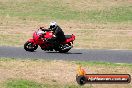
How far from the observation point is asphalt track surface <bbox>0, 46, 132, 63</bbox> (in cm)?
2331

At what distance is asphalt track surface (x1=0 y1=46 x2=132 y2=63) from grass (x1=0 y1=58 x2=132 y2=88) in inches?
52.4

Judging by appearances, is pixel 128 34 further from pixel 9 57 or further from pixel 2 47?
pixel 9 57

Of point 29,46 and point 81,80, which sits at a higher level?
point 29,46

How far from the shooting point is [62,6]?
4956 cm

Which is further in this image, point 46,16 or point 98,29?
point 46,16

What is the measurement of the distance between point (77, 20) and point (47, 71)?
23409 mm

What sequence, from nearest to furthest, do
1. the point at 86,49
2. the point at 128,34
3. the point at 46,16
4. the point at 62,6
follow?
the point at 86,49
the point at 128,34
the point at 46,16
the point at 62,6

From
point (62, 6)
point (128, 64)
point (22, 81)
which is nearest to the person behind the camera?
point (22, 81)

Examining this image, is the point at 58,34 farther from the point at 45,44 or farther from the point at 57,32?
the point at 45,44

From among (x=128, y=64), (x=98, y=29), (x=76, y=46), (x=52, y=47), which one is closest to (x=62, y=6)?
(x=98, y=29)

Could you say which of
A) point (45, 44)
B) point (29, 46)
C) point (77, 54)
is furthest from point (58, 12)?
point (77, 54)

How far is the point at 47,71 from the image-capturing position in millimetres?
19891

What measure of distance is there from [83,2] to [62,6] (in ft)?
10.3

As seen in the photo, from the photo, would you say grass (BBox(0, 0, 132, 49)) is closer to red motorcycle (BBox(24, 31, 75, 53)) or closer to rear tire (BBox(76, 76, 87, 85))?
red motorcycle (BBox(24, 31, 75, 53))
